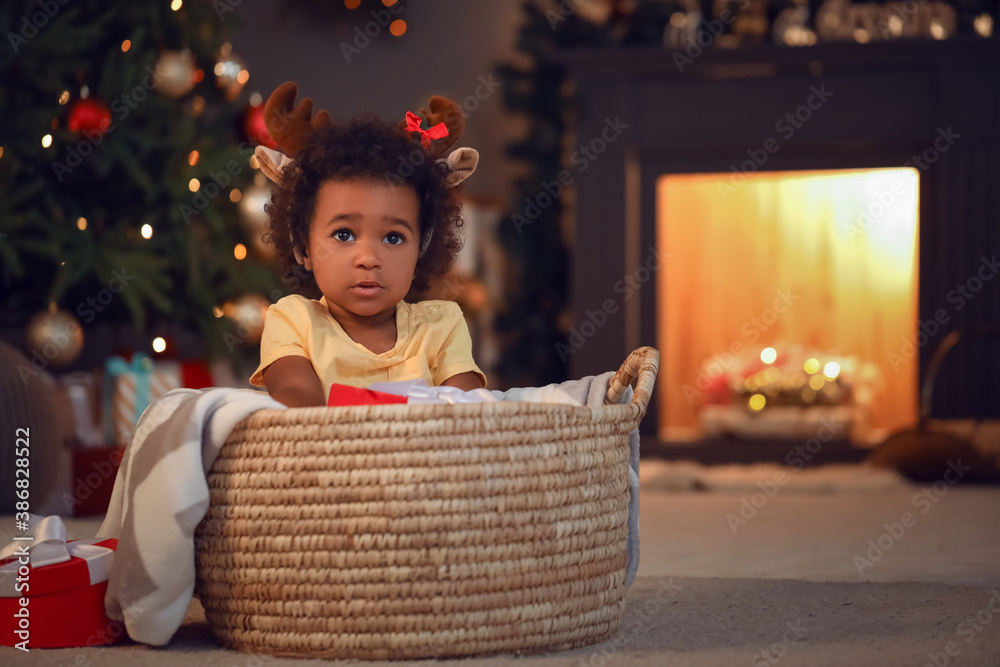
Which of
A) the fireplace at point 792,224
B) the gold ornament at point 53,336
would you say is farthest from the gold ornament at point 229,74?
the fireplace at point 792,224

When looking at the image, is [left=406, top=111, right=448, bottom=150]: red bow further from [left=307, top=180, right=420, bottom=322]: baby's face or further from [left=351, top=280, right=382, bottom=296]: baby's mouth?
[left=351, top=280, right=382, bottom=296]: baby's mouth

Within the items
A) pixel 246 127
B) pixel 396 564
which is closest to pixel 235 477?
pixel 396 564

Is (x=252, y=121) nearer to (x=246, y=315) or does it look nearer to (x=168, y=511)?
(x=246, y=315)

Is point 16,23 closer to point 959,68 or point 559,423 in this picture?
point 559,423

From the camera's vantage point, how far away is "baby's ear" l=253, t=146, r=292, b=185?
143cm

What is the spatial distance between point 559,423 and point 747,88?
9.16 ft

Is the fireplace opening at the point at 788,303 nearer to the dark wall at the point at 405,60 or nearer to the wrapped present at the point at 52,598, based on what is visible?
the dark wall at the point at 405,60

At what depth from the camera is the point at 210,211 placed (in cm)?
285

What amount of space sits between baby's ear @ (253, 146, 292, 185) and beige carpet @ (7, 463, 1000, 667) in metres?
0.56

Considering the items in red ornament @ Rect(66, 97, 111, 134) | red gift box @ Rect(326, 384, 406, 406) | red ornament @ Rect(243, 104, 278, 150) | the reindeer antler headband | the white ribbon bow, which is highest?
red ornament @ Rect(243, 104, 278, 150)

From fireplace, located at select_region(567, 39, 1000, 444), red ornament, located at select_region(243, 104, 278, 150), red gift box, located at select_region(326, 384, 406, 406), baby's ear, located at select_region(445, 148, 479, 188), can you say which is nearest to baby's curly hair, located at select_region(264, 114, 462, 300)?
baby's ear, located at select_region(445, 148, 479, 188)

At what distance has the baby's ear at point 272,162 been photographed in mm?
1431

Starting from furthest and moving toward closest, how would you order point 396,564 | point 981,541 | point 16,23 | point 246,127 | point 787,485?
point 246,127 < point 787,485 < point 16,23 < point 981,541 < point 396,564

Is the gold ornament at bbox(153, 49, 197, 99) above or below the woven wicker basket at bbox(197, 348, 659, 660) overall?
above
